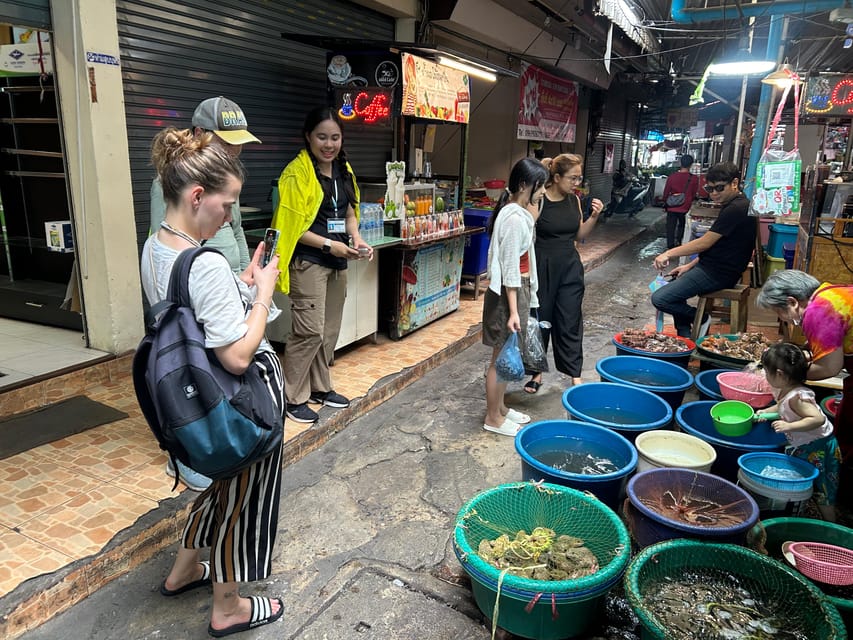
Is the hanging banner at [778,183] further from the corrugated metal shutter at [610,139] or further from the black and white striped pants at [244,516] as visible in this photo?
the corrugated metal shutter at [610,139]

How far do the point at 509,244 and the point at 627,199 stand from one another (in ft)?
55.7

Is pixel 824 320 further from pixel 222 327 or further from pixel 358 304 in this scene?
pixel 358 304

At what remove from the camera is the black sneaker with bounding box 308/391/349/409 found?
439 cm

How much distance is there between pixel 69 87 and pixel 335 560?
3.46 meters

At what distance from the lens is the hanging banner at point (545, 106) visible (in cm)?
1091

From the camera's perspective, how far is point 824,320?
2887 millimetres

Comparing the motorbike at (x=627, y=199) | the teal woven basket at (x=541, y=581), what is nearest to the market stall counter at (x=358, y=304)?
the teal woven basket at (x=541, y=581)

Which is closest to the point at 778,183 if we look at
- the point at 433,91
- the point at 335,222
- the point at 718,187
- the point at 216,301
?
the point at 718,187

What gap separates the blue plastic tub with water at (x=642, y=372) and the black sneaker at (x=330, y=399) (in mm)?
1865

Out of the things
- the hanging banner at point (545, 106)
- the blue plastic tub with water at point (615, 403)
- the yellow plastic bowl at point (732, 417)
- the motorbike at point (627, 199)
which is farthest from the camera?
the motorbike at point (627, 199)

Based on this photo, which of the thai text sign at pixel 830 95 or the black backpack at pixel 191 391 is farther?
the thai text sign at pixel 830 95

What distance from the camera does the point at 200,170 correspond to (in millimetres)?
1916

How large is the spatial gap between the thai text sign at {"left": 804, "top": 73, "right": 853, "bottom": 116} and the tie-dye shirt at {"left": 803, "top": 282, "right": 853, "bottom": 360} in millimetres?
4860

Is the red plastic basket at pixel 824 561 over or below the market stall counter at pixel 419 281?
below
